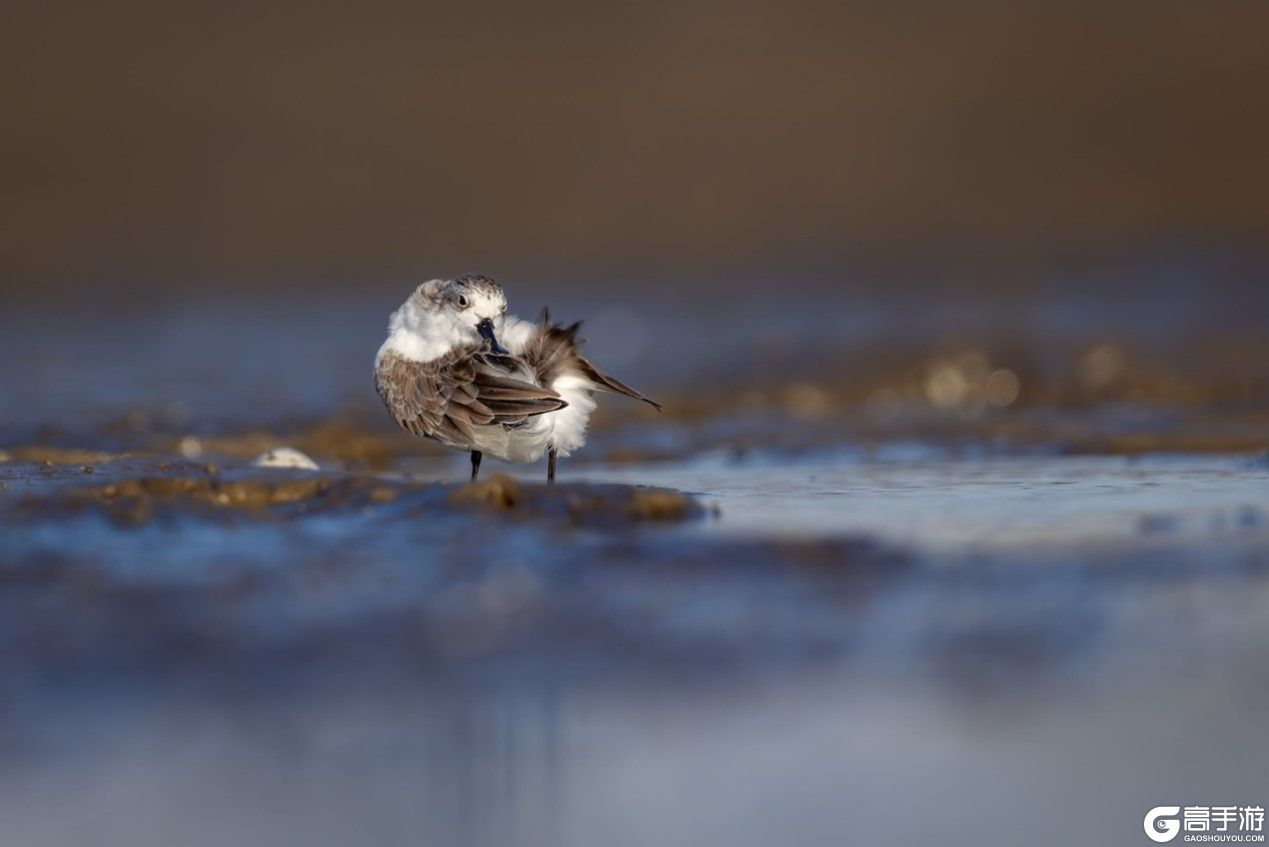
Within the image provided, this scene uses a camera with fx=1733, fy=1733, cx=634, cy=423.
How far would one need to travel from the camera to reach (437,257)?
16.0 m

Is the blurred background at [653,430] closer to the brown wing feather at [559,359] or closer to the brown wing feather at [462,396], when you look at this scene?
the brown wing feather at [559,359]

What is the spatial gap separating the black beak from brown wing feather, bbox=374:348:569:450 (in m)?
0.07

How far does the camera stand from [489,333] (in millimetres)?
6379

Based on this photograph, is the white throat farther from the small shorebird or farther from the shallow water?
the shallow water

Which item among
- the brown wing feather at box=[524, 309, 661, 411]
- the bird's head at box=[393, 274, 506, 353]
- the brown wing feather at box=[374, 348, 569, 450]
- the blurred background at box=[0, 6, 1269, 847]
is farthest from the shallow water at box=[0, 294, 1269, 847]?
the bird's head at box=[393, 274, 506, 353]

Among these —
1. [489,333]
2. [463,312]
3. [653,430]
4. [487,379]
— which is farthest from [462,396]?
[653,430]

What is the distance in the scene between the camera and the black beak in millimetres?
6285

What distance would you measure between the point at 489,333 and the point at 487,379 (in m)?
0.37

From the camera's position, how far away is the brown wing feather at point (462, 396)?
5.94 meters

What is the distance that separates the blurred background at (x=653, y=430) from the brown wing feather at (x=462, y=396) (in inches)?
26.8

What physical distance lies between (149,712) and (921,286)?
10.8 m

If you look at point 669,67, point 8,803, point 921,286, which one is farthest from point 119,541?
point 669,67

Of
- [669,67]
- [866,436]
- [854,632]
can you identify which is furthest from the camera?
[669,67]

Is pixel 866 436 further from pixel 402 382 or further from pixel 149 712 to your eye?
pixel 149 712
